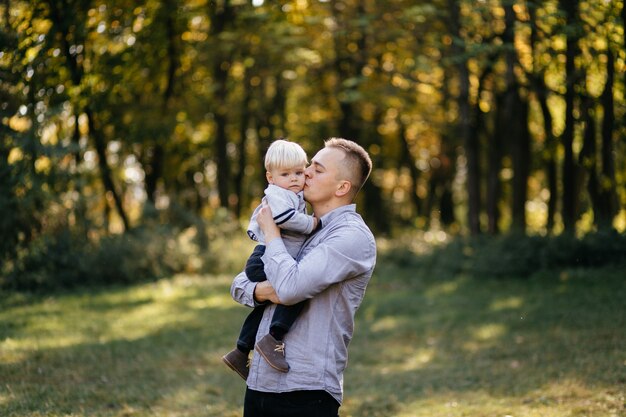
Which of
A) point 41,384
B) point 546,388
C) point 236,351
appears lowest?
point 546,388

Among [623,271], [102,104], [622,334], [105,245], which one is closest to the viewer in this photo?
[622,334]

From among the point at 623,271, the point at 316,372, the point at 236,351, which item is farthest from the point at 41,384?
the point at 623,271

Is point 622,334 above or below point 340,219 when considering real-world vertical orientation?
below

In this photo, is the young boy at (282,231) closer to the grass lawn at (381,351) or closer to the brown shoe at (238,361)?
the brown shoe at (238,361)

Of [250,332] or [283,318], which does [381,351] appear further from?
[283,318]

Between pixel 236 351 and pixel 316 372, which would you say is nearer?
pixel 316 372

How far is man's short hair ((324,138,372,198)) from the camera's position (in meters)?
3.69

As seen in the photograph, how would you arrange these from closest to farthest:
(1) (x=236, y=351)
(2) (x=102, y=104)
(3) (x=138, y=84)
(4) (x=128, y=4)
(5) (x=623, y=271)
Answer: (1) (x=236, y=351) → (5) (x=623, y=271) → (4) (x=128, y=4) → (2) (x=102, y=104) → (3) (x=138, y=84)

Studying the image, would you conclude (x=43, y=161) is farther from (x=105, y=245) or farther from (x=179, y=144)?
(x=179, y=144)

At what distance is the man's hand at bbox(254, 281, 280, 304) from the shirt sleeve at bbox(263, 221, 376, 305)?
0.09 metres

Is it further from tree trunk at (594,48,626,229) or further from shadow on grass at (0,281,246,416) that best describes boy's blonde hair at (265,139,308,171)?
tree trunk at (594,48,626,229)

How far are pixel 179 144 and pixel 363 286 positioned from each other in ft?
71.2

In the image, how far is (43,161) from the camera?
1347 cm

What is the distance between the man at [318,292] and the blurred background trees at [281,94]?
7.40 metres
